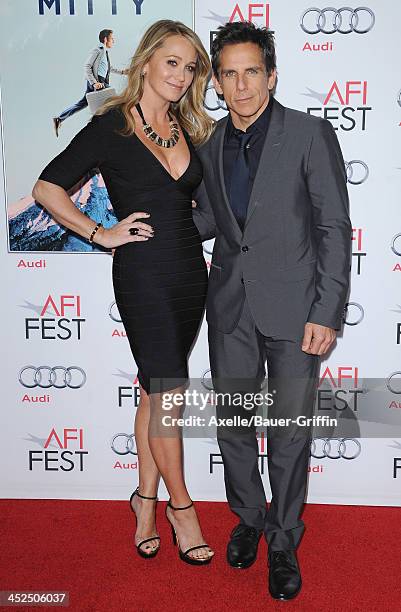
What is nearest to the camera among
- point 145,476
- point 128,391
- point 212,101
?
point 145,476

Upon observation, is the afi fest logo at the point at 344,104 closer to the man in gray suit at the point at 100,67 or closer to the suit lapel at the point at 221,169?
the suit lapel at the point at 221,169

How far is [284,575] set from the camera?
2520 millimetres

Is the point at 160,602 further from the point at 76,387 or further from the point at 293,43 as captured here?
the point at 293,43

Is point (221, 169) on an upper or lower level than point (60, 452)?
upper

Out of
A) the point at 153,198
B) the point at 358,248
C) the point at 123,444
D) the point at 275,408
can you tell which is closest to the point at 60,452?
the point at 123,444

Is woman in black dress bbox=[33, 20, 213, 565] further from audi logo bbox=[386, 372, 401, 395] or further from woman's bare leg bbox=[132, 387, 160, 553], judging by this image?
audi logo bbox=[386, 372, 401, 395]

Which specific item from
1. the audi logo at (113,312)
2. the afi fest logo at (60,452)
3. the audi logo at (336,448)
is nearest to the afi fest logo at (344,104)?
the audi logo at (113,312)

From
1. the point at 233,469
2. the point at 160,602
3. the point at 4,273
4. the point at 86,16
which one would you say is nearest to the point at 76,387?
the point at 4,273

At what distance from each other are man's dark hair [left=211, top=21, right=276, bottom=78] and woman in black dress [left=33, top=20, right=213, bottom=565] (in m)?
0.10

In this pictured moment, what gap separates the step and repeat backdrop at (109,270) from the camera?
114 inches

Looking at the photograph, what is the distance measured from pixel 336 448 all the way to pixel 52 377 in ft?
4.61

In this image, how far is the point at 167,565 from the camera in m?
2.71

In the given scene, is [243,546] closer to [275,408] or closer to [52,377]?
[275,408]

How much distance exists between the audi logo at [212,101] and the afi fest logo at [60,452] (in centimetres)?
164
